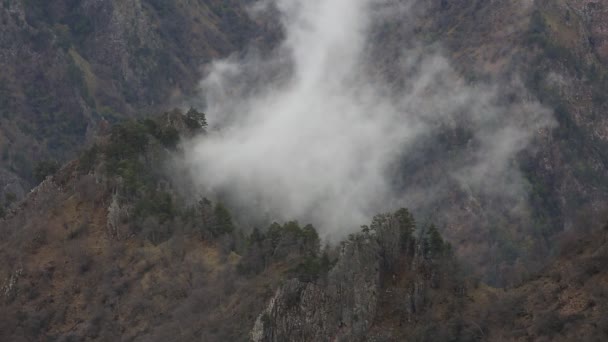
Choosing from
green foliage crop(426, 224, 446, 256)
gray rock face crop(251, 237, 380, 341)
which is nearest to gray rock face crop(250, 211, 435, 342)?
gray rock face crop(251, 237, 380, 341)

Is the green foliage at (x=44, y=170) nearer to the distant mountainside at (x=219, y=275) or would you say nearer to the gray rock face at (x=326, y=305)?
the distant mountainside at (x=219, y=275)

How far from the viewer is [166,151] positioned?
157 m

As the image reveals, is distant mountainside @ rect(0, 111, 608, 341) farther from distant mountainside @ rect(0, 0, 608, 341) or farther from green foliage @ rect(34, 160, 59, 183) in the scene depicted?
green foliage @ rect(34, 160, 59, 183)

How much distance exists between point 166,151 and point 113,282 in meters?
34.8

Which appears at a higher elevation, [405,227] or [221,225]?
[221,225]

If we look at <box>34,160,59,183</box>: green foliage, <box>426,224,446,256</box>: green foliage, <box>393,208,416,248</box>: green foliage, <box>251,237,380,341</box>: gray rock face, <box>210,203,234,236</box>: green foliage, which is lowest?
<box>251,237,380,341</box>: gray rock face

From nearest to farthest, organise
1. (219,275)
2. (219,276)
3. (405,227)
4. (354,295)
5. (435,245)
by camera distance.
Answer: (354,295)
(435,245)
(405,227)
(219,276)
(219,275)

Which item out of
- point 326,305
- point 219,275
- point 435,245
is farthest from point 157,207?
point 435,245

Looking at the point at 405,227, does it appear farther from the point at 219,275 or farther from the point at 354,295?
the point at 219,275

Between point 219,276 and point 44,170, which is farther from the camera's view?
point 44,170

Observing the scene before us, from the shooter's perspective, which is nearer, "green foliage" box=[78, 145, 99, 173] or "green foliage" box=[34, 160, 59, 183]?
"green foliage" box=[78, 145, 99, 173]

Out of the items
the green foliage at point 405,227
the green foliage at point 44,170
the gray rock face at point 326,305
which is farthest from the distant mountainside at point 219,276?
the green foliage at point 44,170

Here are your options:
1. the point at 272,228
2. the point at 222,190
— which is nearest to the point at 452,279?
the point at 272,228

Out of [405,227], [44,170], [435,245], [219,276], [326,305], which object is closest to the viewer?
[326,305]
